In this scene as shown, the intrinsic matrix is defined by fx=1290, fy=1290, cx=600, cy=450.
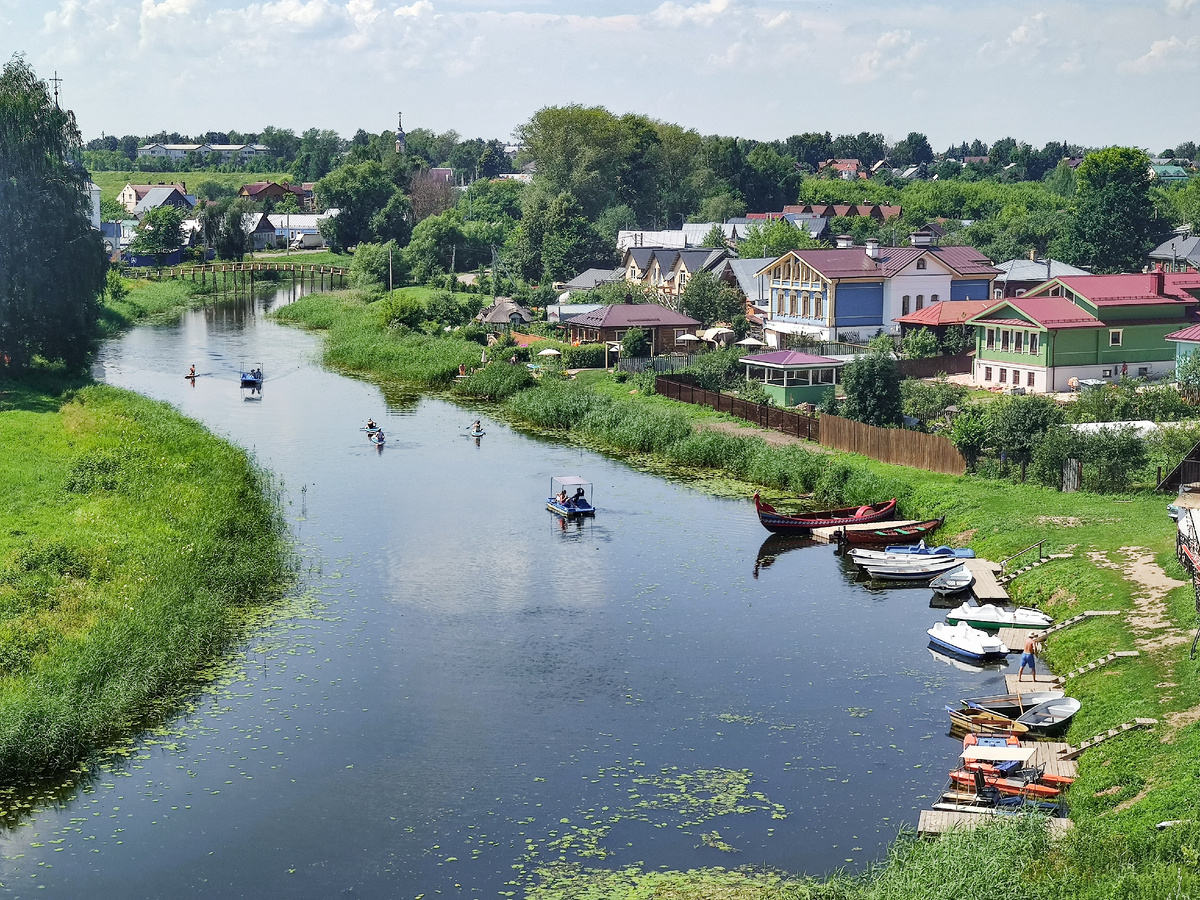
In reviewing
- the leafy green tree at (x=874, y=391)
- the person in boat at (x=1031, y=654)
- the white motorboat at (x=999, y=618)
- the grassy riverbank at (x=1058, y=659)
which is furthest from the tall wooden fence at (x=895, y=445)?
the person in boat at (x=1031, y=654)

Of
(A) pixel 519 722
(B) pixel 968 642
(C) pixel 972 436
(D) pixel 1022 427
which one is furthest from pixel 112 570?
(D) pixel 1022 427

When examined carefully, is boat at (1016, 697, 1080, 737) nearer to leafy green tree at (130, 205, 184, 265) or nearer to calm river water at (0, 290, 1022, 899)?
calm river water at (0, 290, 1022, 899)

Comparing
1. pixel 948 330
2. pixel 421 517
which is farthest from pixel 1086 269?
pixel 421 517

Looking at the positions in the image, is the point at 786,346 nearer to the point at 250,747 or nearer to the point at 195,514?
the point at 195,514

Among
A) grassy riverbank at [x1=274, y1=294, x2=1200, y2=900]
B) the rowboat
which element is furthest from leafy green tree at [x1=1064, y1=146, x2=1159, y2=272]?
the rowboat

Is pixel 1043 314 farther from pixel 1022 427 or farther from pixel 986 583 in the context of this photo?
pixel 986 583

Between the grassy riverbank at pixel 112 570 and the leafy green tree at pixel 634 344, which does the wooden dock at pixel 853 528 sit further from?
the leafy green tree at pixel 634 344
